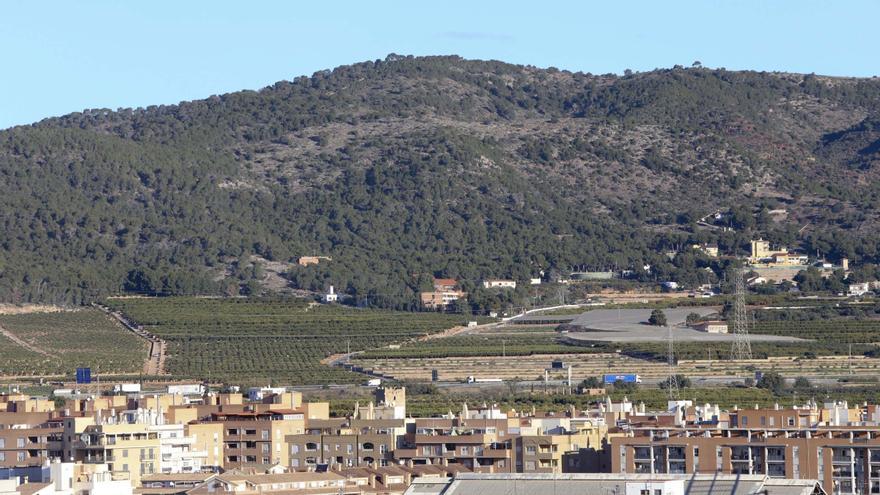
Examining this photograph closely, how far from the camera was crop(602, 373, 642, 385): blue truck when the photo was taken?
118 meters

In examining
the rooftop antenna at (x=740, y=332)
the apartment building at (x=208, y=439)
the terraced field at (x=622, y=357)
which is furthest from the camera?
the rooftop antenna at (x=740, y=332)

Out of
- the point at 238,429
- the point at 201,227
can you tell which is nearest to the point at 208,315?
the point at 201,227

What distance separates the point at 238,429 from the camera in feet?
272

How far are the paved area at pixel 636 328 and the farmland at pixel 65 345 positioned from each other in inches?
897

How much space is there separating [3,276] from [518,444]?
90.9m

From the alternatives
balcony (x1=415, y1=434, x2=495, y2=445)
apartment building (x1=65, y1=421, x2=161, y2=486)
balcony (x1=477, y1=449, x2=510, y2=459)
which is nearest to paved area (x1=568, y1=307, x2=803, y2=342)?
balcony (x1=415, y1=434, x2=495, y2=445)

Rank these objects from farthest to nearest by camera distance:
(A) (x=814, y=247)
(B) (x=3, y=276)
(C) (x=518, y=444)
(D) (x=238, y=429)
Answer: (A) (x=814, y=247) → (B) (x=3, y=276) → (D) (x=238, y=429) → (C) (x=518, y=444)

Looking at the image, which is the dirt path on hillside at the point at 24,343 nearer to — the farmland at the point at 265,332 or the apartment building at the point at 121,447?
the farmland at the point at 265,332

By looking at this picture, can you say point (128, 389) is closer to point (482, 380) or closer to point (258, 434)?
point (258, 434)

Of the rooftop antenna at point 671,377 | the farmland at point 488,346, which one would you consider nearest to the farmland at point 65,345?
the farmland at point 488,346

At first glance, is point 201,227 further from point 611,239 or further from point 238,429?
point 238,429

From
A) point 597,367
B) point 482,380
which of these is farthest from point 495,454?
point 597,367

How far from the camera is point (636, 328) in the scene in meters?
146

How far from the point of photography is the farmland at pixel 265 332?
126625 mm
